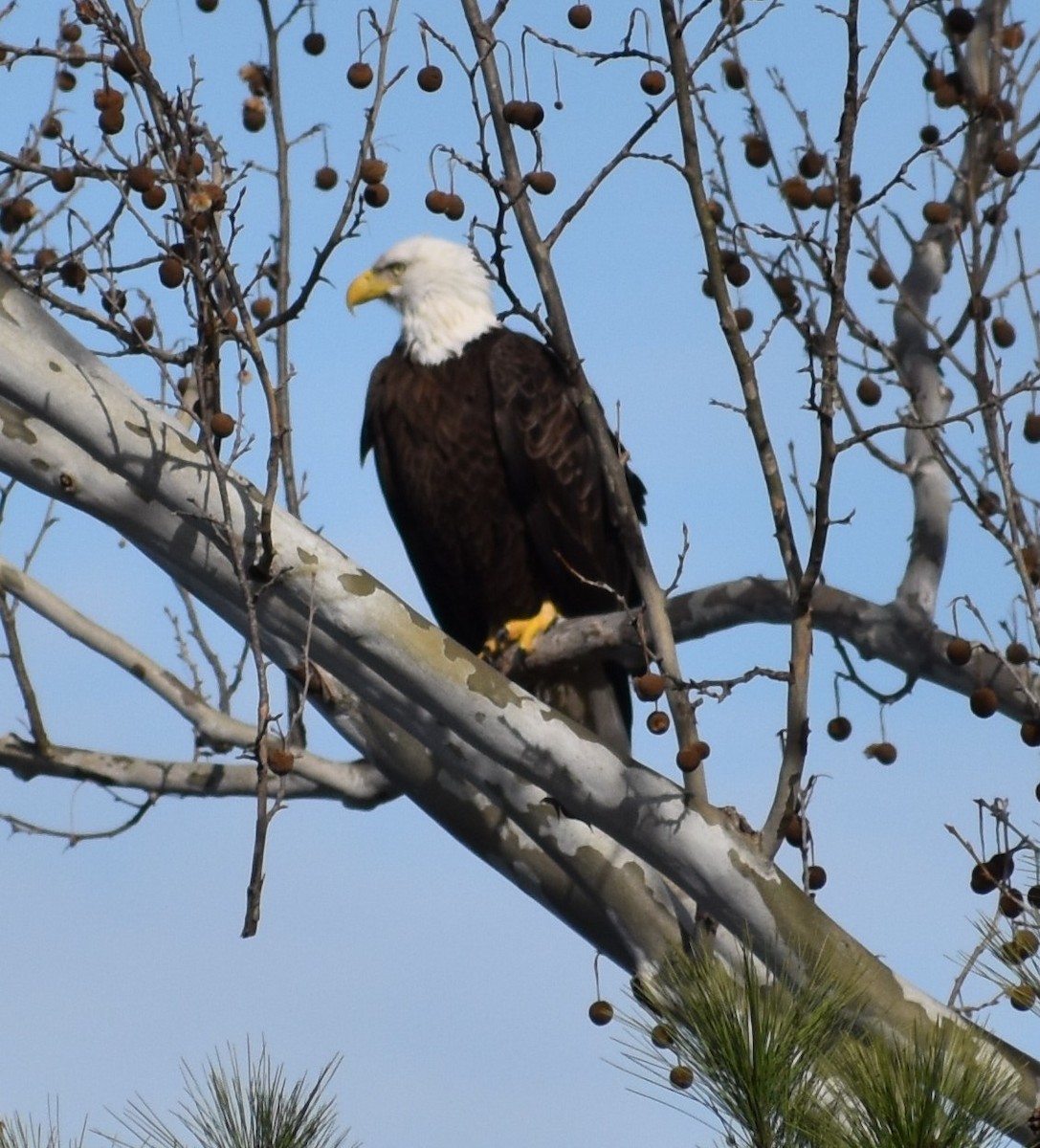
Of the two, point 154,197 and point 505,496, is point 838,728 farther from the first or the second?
point 154,197

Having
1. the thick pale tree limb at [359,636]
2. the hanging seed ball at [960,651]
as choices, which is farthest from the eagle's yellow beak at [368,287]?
the thick pale tree limb at [359,636]

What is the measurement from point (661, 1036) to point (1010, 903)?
1.09 meters

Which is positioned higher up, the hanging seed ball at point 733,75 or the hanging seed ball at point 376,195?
the hanging seed ball at point 733,75

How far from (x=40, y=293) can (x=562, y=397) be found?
2.06 m

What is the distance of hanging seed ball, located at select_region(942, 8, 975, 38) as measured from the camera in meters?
4.91

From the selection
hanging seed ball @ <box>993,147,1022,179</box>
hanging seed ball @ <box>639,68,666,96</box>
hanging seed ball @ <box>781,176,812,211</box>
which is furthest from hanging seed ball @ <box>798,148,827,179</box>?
hanging seed ball @ <box>639,68,666,96</box>

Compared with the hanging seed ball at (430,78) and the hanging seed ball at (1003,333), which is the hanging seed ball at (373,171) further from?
the hanging seed ball at (1003,333)

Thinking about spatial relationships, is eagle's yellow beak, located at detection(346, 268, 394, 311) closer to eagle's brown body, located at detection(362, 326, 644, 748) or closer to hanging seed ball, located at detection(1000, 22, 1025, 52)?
eagle's brown body, located at detection(362, 326, 644, 748)

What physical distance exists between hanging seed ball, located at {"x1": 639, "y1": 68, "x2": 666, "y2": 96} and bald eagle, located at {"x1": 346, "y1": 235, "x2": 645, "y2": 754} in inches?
58.7

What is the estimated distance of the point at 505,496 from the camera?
5289 mm

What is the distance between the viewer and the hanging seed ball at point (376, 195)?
168 inches

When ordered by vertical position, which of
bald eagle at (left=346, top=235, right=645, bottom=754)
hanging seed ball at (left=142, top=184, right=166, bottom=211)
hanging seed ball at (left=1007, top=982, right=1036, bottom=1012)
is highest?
bald eagle at (left=346, top=235, right=645, bottom=754)

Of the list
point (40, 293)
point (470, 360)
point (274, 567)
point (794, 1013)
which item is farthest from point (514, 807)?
point (470, 360)

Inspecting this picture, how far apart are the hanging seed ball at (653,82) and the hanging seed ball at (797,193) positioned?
0.82 m
